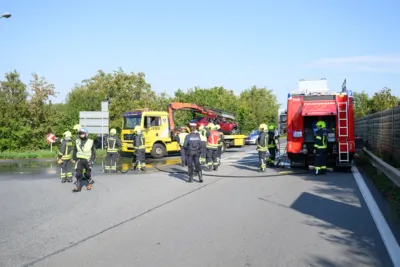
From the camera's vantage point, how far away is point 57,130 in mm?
31781

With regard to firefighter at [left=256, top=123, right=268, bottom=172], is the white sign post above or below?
above

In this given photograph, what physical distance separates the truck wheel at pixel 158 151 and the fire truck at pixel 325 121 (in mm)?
9358

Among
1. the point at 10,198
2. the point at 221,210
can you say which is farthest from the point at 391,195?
the point at 10,198

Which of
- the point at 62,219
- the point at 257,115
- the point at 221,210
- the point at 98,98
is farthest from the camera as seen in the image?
the point at 257,115

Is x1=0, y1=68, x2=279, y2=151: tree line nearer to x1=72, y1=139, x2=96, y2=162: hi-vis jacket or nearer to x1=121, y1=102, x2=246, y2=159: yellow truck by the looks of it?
x1=121, y1=102, x2=246, y2=159: yellow truck

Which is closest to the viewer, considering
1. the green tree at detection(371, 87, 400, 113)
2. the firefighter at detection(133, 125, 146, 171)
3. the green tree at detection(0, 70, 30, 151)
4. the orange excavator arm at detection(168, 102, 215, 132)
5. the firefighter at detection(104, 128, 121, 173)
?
the firefighter at detection(104, 128, 121, 173)

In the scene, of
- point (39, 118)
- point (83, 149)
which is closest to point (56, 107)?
point (39, 118)

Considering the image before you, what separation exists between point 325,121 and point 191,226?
10.2 metres

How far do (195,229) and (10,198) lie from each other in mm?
5679

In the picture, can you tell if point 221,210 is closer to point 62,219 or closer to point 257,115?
point 62,219

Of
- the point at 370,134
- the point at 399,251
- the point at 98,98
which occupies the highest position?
the point at 98,98

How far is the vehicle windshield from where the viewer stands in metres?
23.8

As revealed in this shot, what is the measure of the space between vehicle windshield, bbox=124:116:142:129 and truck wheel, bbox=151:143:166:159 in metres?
1.62

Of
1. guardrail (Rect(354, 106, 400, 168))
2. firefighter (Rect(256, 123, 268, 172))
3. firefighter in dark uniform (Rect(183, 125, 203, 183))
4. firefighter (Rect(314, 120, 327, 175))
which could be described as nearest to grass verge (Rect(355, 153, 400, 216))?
firefighter (Rect(314, 120, 327, 175))
